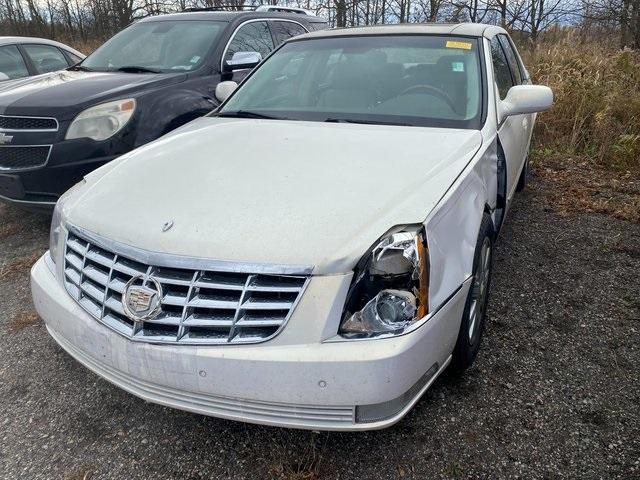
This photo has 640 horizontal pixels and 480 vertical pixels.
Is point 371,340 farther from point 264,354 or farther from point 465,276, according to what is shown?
point 465,276

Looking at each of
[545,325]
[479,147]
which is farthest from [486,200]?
[545,325]

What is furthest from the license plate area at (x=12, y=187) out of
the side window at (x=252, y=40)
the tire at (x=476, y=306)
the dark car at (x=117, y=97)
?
the tire at (x=476, y=306)

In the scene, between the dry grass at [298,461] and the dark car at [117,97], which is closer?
the dry grass at [298,461]

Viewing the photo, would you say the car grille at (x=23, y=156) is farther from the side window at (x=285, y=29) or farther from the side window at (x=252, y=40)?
the side window at (x=285, y=29)

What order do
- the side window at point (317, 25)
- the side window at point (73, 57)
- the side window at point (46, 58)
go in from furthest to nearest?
1. the side window at point (73, 57)
2. the side window at point (46, 58)
3. the side window at point (317, 25)

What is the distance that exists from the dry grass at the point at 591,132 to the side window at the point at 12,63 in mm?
6371

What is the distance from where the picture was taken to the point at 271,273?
5.64ft

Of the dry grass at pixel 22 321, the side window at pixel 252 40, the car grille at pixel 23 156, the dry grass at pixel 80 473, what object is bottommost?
the dry grass at pixel 22 321

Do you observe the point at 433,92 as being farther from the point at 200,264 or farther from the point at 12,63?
the point at 12,63

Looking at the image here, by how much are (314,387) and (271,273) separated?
39 centimetres

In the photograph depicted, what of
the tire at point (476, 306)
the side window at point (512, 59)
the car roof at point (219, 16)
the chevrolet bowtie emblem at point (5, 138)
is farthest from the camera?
the car roof at point (219, 16)

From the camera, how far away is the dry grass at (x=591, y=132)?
5.09 metres

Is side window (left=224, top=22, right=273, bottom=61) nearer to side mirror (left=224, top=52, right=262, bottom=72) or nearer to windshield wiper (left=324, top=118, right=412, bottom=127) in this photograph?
side mirror (left=224, top=52, right=262, bottom=72)

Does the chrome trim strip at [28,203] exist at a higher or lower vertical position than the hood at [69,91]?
lower
